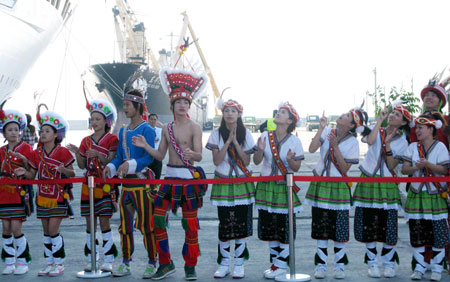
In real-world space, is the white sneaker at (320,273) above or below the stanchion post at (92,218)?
below

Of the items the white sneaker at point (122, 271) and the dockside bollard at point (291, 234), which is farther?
the white sneaker at point (122, 271)

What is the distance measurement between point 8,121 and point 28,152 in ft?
1.25

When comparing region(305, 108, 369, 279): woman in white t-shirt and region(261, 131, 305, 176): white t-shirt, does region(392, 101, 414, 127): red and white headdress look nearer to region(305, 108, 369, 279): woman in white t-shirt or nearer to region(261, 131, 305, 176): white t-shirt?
region(305, 108, 369, 279): woman in white t-shirt

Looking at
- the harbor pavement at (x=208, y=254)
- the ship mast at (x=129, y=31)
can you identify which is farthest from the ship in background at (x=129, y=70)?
the harbor pavement at (x=208, y=254)

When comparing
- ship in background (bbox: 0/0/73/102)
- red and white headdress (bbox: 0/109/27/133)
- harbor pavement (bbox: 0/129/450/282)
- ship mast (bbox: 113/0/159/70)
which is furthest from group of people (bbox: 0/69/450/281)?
ship mast (bbox: 113/0/159/70)

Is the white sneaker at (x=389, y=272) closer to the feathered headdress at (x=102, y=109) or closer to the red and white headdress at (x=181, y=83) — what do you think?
the red and white headdress at (x=181, y=83)

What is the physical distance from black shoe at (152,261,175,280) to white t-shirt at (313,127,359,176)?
1.67 m

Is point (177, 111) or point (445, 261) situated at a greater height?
point (177, 111)

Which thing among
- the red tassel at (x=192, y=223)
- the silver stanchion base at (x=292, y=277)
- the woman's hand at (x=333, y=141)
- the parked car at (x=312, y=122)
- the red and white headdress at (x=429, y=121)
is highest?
the parked car at (x=312, y=122)

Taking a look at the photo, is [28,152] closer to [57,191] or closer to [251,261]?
[57,191]

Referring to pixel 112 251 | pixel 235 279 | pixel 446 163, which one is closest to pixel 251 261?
pixel 235 279

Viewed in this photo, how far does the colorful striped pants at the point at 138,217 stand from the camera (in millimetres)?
4930

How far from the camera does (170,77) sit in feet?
16.7

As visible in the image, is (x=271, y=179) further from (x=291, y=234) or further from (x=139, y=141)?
(x=139, y=141)
